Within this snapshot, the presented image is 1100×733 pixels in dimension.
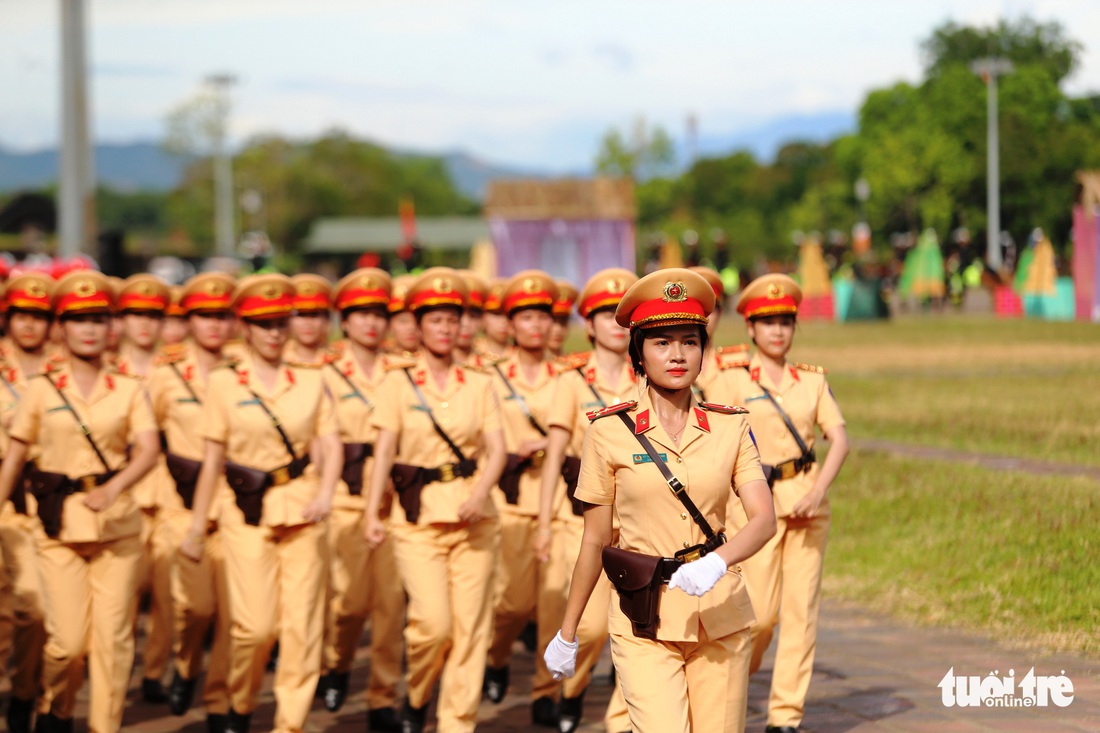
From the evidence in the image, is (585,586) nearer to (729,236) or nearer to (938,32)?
(938,32)

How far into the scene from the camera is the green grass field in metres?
9.95

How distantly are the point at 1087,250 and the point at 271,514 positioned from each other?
3224 centimetres

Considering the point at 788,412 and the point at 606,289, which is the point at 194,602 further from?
the point at 788,412

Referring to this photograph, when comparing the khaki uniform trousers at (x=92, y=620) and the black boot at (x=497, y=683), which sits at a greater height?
the khaki uniform trousers at (x=92, y=620)

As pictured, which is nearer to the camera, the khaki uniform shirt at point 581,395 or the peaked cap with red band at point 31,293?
the khaki uniform shirt at point 581,395

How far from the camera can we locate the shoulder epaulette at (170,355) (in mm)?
10438

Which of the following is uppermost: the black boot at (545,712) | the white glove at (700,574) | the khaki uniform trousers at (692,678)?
the white glove at (700,574)

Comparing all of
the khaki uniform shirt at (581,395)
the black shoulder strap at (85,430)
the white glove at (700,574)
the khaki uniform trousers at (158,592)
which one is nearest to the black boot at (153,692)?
the khaki uniform trousers at (158,592)

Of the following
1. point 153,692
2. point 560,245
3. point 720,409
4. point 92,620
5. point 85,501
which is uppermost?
point 560,245

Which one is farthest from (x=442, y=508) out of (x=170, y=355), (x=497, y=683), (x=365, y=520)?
(x=170, y=355)

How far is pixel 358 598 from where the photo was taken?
9562mm

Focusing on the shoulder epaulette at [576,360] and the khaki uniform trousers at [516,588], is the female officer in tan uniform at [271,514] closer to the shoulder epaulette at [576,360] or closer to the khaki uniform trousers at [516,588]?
the shoulder epaulette at [576,360]

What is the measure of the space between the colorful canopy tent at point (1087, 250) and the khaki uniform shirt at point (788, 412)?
29.5 meters

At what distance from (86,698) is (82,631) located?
1.58 meters
